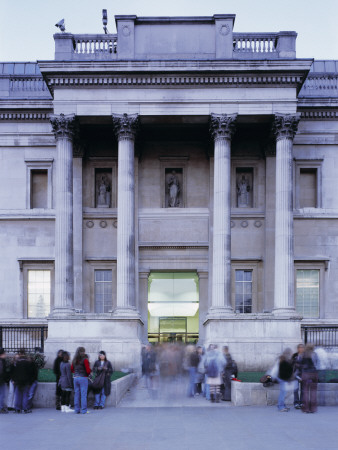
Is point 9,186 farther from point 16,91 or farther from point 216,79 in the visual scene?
Result: point 216,79

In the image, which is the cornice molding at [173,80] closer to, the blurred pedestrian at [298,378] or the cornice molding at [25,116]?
the cornice molding at [25,116]

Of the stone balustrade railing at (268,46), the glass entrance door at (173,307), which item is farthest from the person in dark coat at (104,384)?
the stone balustrade railing at (268,46)

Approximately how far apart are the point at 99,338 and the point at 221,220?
301 inches

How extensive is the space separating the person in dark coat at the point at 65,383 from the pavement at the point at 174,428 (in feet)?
1.35

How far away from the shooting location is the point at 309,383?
18.4 metres

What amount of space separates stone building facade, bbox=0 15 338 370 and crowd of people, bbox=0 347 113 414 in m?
10.0

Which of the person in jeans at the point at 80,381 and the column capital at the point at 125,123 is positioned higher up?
the column capital at the point at 125,123

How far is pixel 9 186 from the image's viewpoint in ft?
114

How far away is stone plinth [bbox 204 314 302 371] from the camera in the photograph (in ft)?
93.2

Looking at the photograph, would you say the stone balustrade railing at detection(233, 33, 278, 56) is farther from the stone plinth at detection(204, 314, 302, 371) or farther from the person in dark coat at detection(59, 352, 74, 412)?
the person in dark coat at detection(59, 352, 74, 412)

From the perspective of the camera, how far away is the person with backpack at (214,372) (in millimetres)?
20688

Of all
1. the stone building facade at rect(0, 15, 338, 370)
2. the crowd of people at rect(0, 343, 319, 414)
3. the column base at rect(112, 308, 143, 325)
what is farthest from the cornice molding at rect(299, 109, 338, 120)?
the crowd of people at rect(0, 343, 319, 414)

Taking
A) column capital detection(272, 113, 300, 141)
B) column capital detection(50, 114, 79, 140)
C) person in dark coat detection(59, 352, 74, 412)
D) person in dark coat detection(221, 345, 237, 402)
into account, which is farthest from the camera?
column capital detection(50, 114, 79, 140)

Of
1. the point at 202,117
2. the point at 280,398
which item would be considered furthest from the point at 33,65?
the point at 280,398
